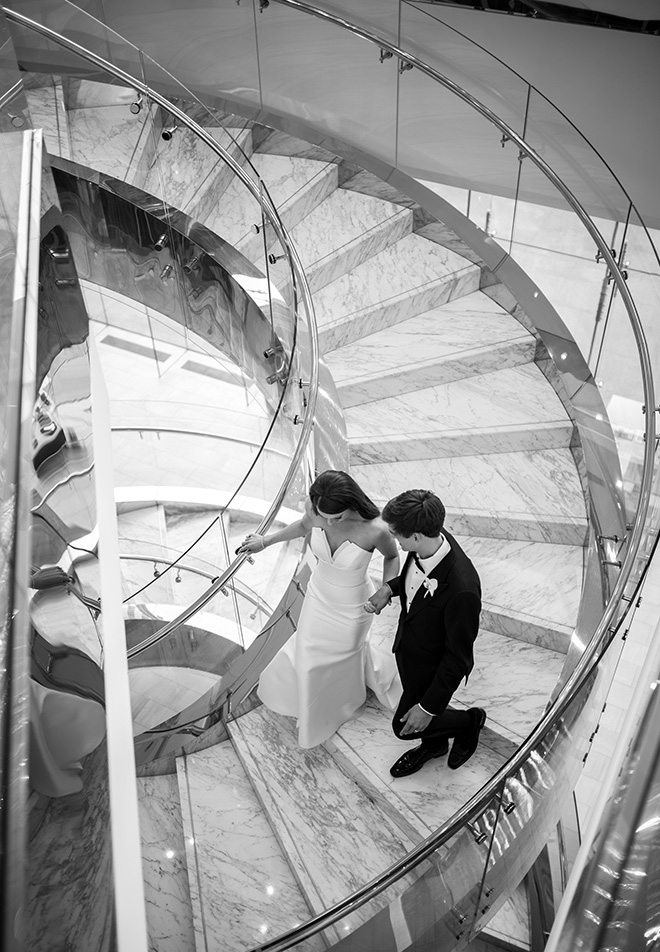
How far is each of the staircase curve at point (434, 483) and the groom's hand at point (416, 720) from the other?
16.0 inches

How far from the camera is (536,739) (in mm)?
3574

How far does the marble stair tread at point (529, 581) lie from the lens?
492cm

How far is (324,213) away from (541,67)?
2154mm

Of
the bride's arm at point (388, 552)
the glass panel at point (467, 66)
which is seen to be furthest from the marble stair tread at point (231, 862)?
the glass panel at point (467, 66)

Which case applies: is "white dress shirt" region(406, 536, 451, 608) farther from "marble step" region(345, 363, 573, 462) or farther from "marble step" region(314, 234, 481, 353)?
"marble step" region(314, 234, 481, 353)

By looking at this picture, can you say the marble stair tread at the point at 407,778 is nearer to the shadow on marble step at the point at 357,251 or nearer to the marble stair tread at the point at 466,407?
the marble stair tread at the point at 466,407

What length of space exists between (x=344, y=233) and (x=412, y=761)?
4468 millimetres

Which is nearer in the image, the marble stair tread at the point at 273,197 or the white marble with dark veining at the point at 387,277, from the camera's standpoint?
the marble stair tread at the point at 273,197

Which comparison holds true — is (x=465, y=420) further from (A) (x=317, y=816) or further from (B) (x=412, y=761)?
(A) (x=317, y=816)

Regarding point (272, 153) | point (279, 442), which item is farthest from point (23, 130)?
point (272, 153)

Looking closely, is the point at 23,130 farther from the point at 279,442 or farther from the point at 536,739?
the point at 536,739

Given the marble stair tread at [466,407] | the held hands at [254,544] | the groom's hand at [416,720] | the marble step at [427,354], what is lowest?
the groom's hand at [416,720]

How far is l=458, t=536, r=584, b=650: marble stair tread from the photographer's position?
4922 mm

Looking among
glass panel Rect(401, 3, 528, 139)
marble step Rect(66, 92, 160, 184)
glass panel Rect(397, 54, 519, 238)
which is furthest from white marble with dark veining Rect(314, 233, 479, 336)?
marble step Rect(66, 92, 160, 184)
